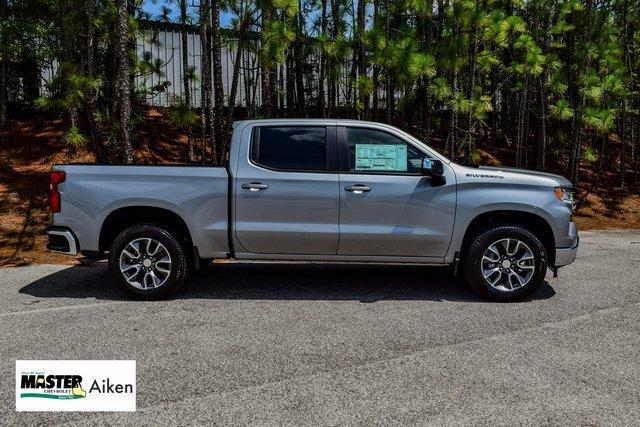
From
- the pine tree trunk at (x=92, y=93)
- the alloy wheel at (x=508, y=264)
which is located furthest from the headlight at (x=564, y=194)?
the pine tree trunk at (x=92, y=93)

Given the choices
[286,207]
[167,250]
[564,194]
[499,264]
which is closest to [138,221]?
[167,250]

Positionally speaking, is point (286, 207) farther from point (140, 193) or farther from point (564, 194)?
point (564, 194)

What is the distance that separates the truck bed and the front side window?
1375 mm

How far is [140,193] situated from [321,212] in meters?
1.88

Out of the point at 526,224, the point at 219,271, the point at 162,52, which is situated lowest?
the point at 219,271

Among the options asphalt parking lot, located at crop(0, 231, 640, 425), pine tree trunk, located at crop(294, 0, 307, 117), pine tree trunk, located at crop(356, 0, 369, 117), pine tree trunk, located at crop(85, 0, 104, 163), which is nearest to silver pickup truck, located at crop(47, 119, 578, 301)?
asphalt parking lot, located at crop(0, 231, 640, 425)

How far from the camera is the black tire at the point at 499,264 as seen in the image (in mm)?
5555

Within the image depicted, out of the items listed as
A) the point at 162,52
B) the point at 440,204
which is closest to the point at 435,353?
the point at 440,204

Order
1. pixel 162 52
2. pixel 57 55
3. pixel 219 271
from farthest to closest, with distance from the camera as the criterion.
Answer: pixel 162 52 < pixel 57 55 < pixel 219 271

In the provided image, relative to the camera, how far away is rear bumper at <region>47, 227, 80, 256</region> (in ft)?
18.2

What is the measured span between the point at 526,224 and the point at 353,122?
217 cm

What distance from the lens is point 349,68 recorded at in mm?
14430

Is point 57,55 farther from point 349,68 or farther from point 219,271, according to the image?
point 219,271

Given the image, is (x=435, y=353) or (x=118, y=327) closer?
(x=435, y=353)
